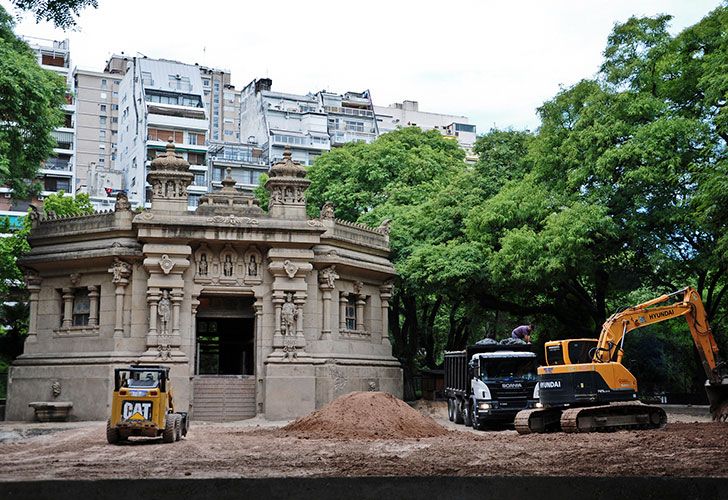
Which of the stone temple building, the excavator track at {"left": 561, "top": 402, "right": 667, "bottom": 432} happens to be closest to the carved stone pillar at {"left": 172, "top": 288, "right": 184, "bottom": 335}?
the stone temple building

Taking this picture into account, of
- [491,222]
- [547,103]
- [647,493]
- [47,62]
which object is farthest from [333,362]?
[47,62]

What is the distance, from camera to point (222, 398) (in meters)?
32.2

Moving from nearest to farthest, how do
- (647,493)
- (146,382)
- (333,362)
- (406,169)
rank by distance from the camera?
(647,493)
(146,382)
(333,362)
(406,169)

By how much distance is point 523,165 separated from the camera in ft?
123

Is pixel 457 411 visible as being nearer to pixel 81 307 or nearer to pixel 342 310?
pixel 342 310

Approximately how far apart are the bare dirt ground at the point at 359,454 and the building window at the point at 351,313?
33.1 feet

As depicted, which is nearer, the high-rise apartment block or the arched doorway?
the arched doorway

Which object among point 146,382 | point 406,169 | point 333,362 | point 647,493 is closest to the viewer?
point 647,493

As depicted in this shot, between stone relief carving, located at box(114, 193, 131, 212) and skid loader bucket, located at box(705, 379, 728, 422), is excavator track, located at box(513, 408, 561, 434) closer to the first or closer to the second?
skid loader bucket, located at box(705, 379, 728, 422)

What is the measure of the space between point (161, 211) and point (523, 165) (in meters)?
15.2

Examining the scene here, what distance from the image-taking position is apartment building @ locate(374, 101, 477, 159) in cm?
10075

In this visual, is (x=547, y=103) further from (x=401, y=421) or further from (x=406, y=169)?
(x=401, y=421)

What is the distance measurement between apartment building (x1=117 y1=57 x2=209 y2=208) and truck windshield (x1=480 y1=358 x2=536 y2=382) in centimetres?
5600

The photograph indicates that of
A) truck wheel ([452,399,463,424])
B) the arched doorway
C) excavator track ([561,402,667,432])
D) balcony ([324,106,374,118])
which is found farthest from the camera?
balcony ([324,106,374,118])
